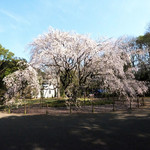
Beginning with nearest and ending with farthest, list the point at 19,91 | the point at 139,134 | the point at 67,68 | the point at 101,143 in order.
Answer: the point at 101,143, the point at 139,134, the point at 19,91, the point at 67,68

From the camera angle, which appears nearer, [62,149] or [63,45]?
[62,149]

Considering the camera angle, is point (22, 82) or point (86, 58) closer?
point (22, 82)

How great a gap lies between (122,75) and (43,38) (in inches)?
350

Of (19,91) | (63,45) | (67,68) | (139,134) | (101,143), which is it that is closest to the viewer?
(101,143)

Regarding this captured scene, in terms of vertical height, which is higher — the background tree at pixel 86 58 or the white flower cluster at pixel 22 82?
the background tree at pixel 86 58

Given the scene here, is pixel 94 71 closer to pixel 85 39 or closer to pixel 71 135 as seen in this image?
pixel 85 39

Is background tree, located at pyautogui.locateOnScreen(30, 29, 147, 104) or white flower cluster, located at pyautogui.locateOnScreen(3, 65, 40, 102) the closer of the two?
white flower cluster, located at pyautogui.locateOnScreen(3, 65, 40, 102)

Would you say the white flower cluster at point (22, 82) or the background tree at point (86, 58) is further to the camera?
the background tree at point (86, 58)

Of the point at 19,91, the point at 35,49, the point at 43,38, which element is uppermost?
the point at 43,38

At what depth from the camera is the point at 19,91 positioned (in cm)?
1265

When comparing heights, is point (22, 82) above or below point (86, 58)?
below

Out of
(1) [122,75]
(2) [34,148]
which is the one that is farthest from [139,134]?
(1) [122,75]

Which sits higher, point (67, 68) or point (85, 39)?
point (85, 39)

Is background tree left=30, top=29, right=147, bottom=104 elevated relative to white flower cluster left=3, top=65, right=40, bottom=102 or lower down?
elevated
